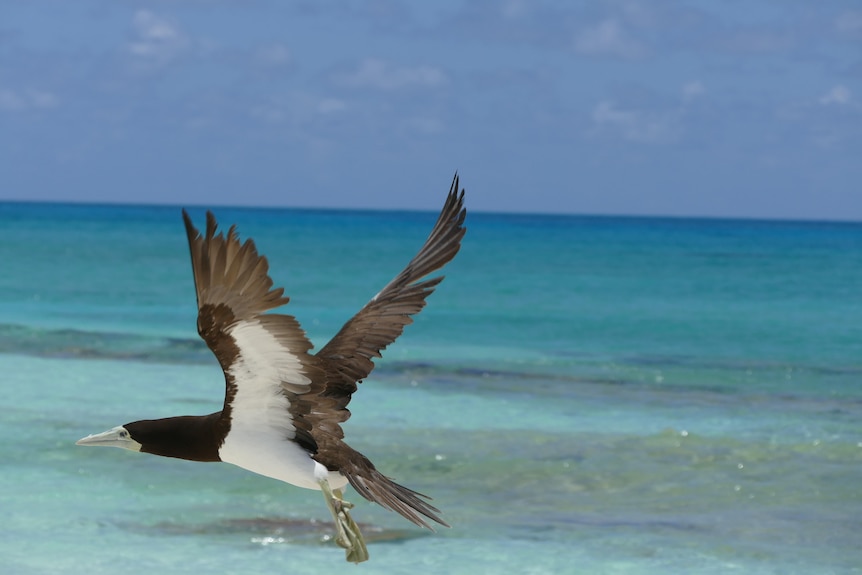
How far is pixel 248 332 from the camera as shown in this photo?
15.4 feet

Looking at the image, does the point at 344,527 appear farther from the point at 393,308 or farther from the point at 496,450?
the point at 496,450

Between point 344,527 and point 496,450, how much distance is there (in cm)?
649

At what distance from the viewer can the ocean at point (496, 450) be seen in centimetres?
886

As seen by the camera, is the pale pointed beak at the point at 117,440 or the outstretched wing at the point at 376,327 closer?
the pale pointed beak at the point at 117,440

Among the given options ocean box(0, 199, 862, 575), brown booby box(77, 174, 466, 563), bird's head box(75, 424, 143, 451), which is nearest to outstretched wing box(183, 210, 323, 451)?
brown booby box(77, 174, 466, 563)

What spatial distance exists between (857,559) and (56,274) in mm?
30296

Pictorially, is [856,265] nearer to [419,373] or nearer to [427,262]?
[419,373]

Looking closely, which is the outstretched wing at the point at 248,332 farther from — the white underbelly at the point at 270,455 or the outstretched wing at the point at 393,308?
the outstretched wing at the point at 393,308

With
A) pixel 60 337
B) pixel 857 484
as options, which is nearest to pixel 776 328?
pixel 60 337

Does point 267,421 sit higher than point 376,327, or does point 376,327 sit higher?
point 376,327

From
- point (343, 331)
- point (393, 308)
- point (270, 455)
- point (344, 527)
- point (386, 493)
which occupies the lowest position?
point (344, 527)

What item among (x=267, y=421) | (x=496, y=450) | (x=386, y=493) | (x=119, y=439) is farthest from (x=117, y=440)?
(x=496, y=450)

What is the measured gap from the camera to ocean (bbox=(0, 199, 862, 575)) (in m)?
8.86

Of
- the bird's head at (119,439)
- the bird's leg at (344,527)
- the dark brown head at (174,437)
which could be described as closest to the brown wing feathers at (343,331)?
the bird's leg at (344,527)
